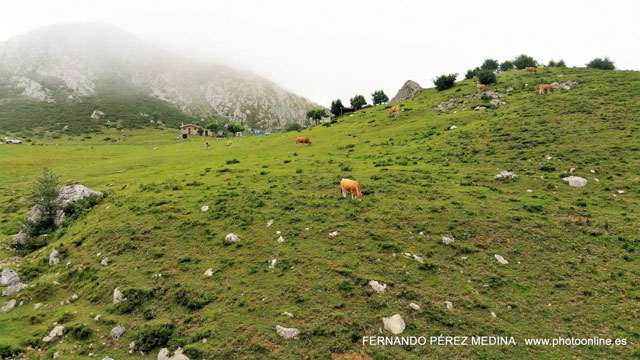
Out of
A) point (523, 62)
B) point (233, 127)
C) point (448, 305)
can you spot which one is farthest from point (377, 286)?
point (233, 127)

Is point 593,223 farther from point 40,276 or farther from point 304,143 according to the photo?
point 304,143

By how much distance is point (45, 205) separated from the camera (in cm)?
2083

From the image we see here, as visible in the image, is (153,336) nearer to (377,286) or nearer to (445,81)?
(377,286)

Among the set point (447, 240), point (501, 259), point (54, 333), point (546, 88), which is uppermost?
point (546, 88)

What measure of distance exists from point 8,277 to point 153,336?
11.4 m

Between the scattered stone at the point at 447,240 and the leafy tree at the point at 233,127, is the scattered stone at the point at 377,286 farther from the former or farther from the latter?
the leafy tree at the point at 233,127

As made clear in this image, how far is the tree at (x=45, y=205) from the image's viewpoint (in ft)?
65.8

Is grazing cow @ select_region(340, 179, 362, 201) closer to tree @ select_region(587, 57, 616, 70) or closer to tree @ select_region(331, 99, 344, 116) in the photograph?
tree @ select_region(587, 57, 616, 70)

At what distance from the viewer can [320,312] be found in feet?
30.6

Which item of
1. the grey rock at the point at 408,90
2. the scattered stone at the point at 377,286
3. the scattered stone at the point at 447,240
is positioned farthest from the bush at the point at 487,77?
the scattered stone at the point at 377,286

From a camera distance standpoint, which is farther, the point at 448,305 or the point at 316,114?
the point at 316,114

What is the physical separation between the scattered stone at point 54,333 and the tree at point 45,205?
14.5 m

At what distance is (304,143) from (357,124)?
1366 cm

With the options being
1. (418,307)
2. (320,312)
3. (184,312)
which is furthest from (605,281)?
(184,312)
